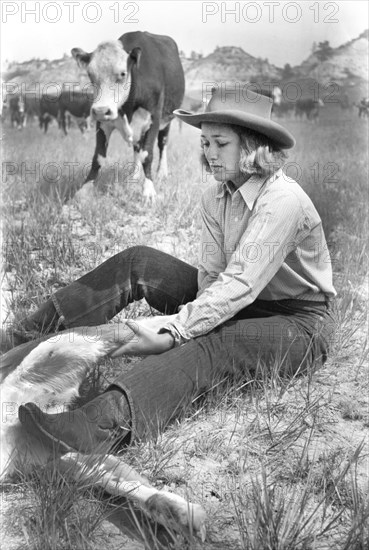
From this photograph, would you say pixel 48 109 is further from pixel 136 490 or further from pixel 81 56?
pixel 136 490

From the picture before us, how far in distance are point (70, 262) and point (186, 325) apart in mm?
518

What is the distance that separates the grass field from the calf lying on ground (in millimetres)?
54

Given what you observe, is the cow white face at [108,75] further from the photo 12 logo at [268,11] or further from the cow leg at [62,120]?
the photo 12 logo at [268,11]

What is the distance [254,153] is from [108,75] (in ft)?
1.88

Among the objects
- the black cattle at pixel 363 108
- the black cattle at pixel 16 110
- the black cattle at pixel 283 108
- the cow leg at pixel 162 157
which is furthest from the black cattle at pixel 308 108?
the black cattle at pixel 16 110

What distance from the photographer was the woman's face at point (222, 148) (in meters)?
2.05

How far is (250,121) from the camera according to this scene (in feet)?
6.50

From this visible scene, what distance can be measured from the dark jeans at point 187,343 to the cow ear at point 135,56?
563 mm

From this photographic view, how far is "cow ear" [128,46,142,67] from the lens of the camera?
2.33 meters

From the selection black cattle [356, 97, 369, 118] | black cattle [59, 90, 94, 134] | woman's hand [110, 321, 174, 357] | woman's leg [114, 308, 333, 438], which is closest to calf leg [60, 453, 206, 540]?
woman's leg [114, 308, 333, 438]

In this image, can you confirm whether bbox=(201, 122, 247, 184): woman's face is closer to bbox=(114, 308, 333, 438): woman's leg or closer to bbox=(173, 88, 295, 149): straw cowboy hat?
bbox=(173, 88, 295, 149): straw cowboy hat

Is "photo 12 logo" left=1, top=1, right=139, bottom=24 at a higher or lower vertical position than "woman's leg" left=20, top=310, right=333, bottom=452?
higher

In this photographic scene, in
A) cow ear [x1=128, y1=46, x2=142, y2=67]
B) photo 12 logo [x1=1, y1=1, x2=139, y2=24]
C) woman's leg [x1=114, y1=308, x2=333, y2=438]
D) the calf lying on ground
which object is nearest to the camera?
the calf lying on ground

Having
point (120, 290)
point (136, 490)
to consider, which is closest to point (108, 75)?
point (120, 290)
